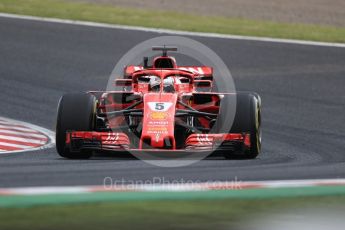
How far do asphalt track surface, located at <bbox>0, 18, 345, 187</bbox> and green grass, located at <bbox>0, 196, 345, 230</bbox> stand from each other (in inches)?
74.2

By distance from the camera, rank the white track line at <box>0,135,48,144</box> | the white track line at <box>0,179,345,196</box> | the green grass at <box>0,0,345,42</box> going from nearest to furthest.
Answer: the white track line at <box>0,179,345,196</box>, the white track line at <box>0,135,48,144</box>, the green grass at <box>0,0,345,42</box>

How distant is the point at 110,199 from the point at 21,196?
58 cm

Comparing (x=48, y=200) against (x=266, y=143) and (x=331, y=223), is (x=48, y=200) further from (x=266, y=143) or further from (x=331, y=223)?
(x=266, y=143)

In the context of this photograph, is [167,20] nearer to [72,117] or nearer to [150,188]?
[72,117]

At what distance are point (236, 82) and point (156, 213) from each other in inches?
455

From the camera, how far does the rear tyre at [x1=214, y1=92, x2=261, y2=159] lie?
11438 mm

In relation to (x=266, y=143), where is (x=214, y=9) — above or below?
above

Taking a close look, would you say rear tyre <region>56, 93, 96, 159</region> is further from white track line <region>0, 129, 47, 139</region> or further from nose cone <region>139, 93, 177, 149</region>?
white track line <region>0, 129, 47, 139</region>

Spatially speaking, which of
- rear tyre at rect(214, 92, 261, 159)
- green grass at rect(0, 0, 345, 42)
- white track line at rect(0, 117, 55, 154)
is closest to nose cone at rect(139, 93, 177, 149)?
rear tyre at rect(214, 92, 261, 159)

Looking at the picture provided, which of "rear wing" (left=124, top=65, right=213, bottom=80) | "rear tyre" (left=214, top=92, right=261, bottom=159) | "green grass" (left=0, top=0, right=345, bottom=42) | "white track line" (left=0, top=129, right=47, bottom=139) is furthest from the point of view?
"green grass" (left=0, top=0, right=345, bottom=42)

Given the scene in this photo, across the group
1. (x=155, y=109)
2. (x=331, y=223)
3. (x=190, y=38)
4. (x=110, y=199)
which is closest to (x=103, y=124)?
(x=155, y=109)

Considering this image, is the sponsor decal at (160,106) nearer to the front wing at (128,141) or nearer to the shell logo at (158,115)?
the shell logo at (158,115)

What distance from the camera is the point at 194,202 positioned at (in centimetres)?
725

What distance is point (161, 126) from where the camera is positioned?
11.4 meters
